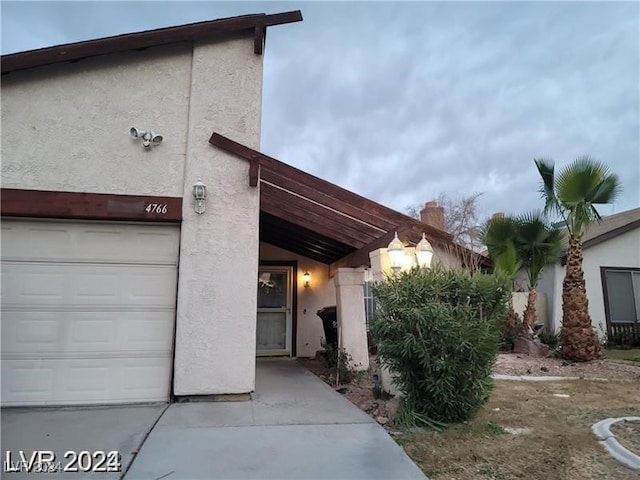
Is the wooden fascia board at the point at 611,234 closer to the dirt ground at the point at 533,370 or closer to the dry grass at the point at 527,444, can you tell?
the dirt ground at the point at 533,370

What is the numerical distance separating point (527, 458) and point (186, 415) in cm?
368

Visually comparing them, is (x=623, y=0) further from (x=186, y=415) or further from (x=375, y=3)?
(x=186, y=415)

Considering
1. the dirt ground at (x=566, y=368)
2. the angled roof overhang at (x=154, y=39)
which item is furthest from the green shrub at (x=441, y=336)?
the dirt ground at (x=566, y=368)

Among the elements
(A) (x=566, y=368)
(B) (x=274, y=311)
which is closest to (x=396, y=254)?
(B) (x=274, y=311)

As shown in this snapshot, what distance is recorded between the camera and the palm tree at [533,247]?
11.4m

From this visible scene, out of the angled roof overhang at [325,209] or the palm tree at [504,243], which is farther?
the palm tree at [504,243]

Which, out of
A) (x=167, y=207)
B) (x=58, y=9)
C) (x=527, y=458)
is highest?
(x=58, y=9)

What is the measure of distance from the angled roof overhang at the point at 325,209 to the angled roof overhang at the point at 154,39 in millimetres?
1585

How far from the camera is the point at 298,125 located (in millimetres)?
17219

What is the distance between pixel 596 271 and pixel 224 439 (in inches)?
555

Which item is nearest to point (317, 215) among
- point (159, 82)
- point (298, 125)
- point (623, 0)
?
point (159, 82)

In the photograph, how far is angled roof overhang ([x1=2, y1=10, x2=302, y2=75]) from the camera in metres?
5.57

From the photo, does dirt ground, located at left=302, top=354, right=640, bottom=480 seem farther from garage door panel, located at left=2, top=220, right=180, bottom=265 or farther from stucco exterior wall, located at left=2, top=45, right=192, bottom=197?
stucco exterior wall, located at left=2, top=45, right=192, bottom=197

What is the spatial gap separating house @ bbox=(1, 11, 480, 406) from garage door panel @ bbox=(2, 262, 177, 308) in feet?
0.06
